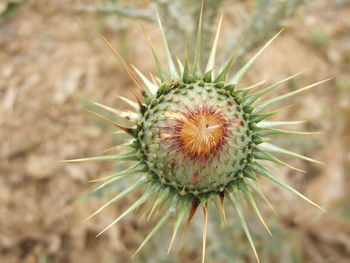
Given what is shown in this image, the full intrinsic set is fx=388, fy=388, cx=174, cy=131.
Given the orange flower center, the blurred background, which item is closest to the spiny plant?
the orange flower center

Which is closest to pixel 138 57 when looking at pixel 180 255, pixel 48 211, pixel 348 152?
pixel 48 211

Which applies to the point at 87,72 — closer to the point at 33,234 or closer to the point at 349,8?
the point at 33,234

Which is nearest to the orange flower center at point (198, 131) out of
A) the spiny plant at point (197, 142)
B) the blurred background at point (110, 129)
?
the spiny plant at point (197, 142)

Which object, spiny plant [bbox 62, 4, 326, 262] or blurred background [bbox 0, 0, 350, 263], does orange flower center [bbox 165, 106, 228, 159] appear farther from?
blurred background [bbox 0, 0, 350, 263]

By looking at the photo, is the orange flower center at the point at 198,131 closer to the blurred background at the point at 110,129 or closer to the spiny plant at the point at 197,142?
the spiny plant at the point at 197,142

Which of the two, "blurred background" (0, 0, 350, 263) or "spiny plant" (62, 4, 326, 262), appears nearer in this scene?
"spiny plant" (62, 4, 326, 262)

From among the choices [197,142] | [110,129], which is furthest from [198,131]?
[110,129]

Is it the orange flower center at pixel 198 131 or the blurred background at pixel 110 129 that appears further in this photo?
the blurred background at pixel 110 129
